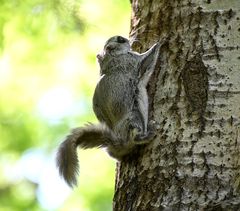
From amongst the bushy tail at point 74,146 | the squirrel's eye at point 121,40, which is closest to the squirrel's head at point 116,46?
the squirrel's eye at point 121,40

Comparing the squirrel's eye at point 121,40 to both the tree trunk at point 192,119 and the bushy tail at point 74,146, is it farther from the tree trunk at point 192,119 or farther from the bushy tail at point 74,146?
the bushy tail at point 74,146

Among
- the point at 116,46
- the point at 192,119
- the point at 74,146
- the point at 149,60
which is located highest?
the point at 116,46

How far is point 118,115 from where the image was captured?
258 centimetres

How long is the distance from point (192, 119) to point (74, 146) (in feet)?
1.82

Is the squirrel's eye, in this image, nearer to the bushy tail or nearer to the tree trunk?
the tree trunk

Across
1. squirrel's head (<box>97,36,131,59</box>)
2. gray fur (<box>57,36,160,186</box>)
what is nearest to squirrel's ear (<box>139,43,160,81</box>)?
gray fur (<box>57,36,160,186</box>)

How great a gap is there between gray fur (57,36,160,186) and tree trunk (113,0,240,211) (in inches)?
2.1

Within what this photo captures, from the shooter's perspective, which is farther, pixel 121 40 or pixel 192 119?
pixel 121 40

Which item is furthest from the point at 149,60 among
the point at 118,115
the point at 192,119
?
the point at 192,119

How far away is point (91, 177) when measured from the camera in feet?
16.5

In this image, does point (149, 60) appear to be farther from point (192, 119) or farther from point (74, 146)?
point (74, 146)

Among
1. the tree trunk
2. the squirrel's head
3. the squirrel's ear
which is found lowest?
the tree trunk

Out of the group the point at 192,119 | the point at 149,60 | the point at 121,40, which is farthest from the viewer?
the point at 121,40

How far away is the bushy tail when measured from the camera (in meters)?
2.58
